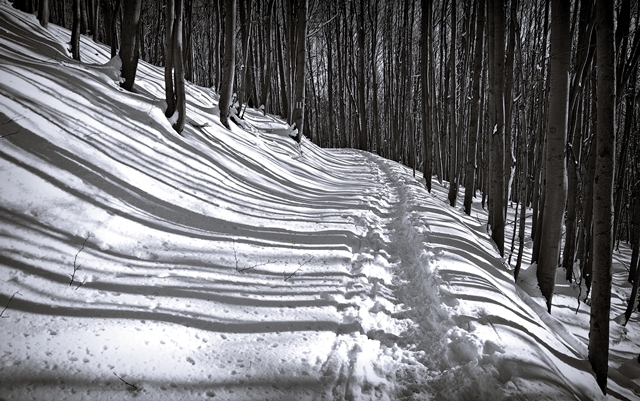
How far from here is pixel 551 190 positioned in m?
4.29

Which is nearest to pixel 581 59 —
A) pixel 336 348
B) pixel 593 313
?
pixel 593 313

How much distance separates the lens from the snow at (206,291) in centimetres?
200

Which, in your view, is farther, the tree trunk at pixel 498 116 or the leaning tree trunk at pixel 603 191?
the tree trunk at pixel 498 116

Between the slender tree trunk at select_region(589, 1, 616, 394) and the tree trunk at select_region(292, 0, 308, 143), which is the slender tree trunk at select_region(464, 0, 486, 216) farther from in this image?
the tree trunk at select_region(292, 0, 308, 143)

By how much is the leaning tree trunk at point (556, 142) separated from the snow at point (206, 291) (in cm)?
50

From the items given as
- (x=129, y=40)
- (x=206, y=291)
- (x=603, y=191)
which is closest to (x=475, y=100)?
(x=603, y=191)

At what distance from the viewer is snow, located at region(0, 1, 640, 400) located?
2.00 m

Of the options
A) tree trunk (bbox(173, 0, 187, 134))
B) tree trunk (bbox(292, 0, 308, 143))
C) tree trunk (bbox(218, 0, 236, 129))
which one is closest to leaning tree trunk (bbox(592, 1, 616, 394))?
tree trunk (bbox(173, 0, 187, 134))

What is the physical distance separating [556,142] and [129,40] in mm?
6806

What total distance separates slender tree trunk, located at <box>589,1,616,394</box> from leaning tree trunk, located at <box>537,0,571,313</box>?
1.35m

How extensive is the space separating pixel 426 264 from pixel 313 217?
2.21 m

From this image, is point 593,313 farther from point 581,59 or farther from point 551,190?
point 581,59

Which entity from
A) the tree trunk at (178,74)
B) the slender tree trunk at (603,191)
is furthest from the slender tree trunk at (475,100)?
the tree trunk at (178,74)

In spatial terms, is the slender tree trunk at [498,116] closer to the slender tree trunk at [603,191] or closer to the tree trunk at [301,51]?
the slender tree trunk at [603,191]
